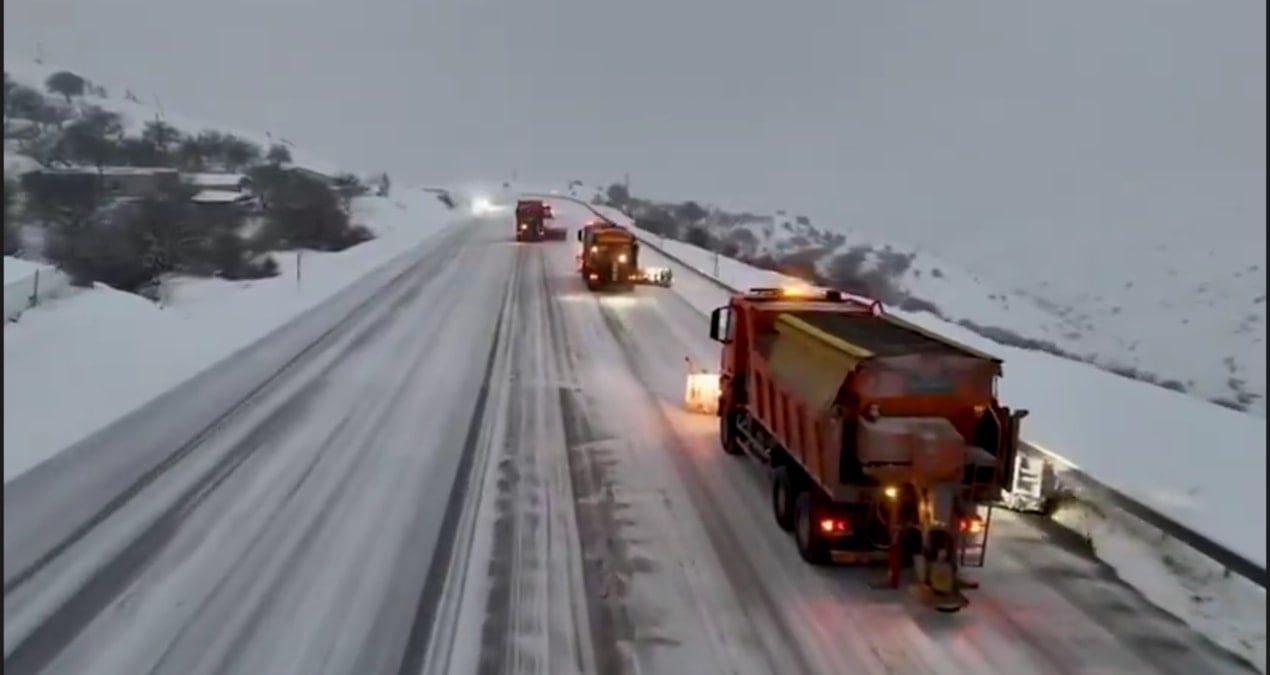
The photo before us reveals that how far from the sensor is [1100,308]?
46.6 meters

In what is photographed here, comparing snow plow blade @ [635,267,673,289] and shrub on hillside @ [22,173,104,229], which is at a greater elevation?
shrub on hillside @ [22,173,104,229]

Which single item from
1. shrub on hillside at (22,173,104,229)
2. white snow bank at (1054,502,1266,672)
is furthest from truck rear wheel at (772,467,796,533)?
shrub on hillside at (22,173,104,229)

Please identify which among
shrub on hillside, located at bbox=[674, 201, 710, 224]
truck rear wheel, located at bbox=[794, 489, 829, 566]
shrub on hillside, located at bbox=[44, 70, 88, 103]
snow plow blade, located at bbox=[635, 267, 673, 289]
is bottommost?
truck rear wheel, located at bbox=[794, 489, 829, 566]

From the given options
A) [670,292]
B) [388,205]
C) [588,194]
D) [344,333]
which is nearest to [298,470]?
[344,333]

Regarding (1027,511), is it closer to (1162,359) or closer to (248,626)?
(248,626)

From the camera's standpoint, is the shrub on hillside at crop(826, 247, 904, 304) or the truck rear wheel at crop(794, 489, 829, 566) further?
the shrub on hillside at crop(826, 247, 904, 304)

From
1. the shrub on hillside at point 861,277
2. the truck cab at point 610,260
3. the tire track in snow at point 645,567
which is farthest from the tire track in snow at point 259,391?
the shrub on hillside at point 861,277

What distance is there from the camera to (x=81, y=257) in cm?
3284

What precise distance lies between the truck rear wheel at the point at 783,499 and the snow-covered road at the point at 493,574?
204 mm

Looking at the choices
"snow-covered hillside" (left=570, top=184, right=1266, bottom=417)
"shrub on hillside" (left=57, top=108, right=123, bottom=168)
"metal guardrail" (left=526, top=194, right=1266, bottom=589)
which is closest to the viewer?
"metal guardrail" (left=526, top=194, right=1266, bottom=589)

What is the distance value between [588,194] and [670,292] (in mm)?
113750

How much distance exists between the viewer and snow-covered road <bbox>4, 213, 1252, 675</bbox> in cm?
811

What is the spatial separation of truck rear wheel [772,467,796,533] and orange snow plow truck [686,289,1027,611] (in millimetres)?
16

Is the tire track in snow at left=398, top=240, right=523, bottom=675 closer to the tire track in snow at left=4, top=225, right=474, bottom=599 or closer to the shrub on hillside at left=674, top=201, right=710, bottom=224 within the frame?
the tire track in snow at left=4, top=225, right=474, bottom=599
